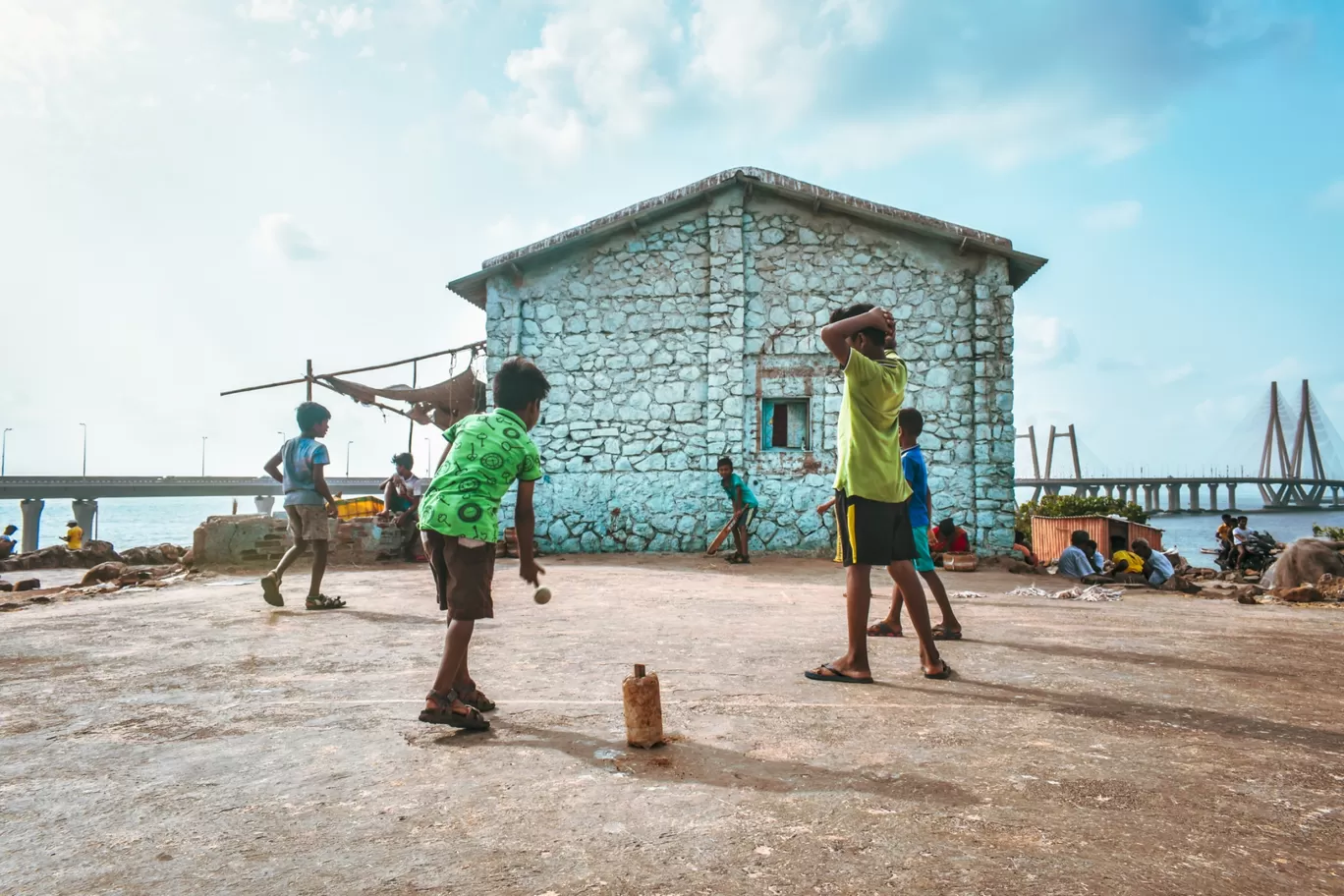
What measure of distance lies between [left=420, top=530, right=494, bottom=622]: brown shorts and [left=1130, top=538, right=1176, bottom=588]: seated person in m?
9.04

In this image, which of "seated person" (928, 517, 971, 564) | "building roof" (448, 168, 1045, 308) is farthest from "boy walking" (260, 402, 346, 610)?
"seated person" (928, 517, 971, 564)

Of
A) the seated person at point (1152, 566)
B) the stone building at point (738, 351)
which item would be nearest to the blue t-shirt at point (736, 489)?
the stone building at point (738, 351)

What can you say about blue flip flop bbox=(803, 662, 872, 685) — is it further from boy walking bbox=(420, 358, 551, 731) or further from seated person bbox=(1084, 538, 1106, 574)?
seated person bbox=(1084, 538, 1106, 574)

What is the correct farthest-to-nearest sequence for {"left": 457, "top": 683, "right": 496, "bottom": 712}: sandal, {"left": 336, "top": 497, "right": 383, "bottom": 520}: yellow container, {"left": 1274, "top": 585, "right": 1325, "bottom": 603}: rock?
{"left": 336, "top": 497, "right": 383, "bottom": 520}: yellow container < {"left": 1274, "top": 585, "right": 1325, "bottom": 603}: rock < {"left": 457, "top": 683, "right": 496, "bottom": 712}: sandal

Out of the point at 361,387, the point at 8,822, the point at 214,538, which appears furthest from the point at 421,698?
the point at 361,387

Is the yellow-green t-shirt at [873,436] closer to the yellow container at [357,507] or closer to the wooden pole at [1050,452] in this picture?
the yellow container at [357,507]

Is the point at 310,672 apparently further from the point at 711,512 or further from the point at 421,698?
the point at 711,512

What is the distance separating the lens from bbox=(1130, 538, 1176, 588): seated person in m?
9.59

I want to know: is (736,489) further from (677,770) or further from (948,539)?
(677,770)

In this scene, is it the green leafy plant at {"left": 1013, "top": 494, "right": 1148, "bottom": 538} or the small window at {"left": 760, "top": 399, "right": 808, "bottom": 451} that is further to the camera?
the green leafy plant at {"left": 1013, "top": 494, "right": 1148, "bottom": 538}

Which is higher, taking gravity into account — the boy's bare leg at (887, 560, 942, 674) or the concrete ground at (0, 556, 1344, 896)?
the boy's bare leg at (887, 560, 942, 674)

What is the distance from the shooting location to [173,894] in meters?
1.65

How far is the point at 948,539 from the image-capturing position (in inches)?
418

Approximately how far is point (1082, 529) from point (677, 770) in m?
11.9
